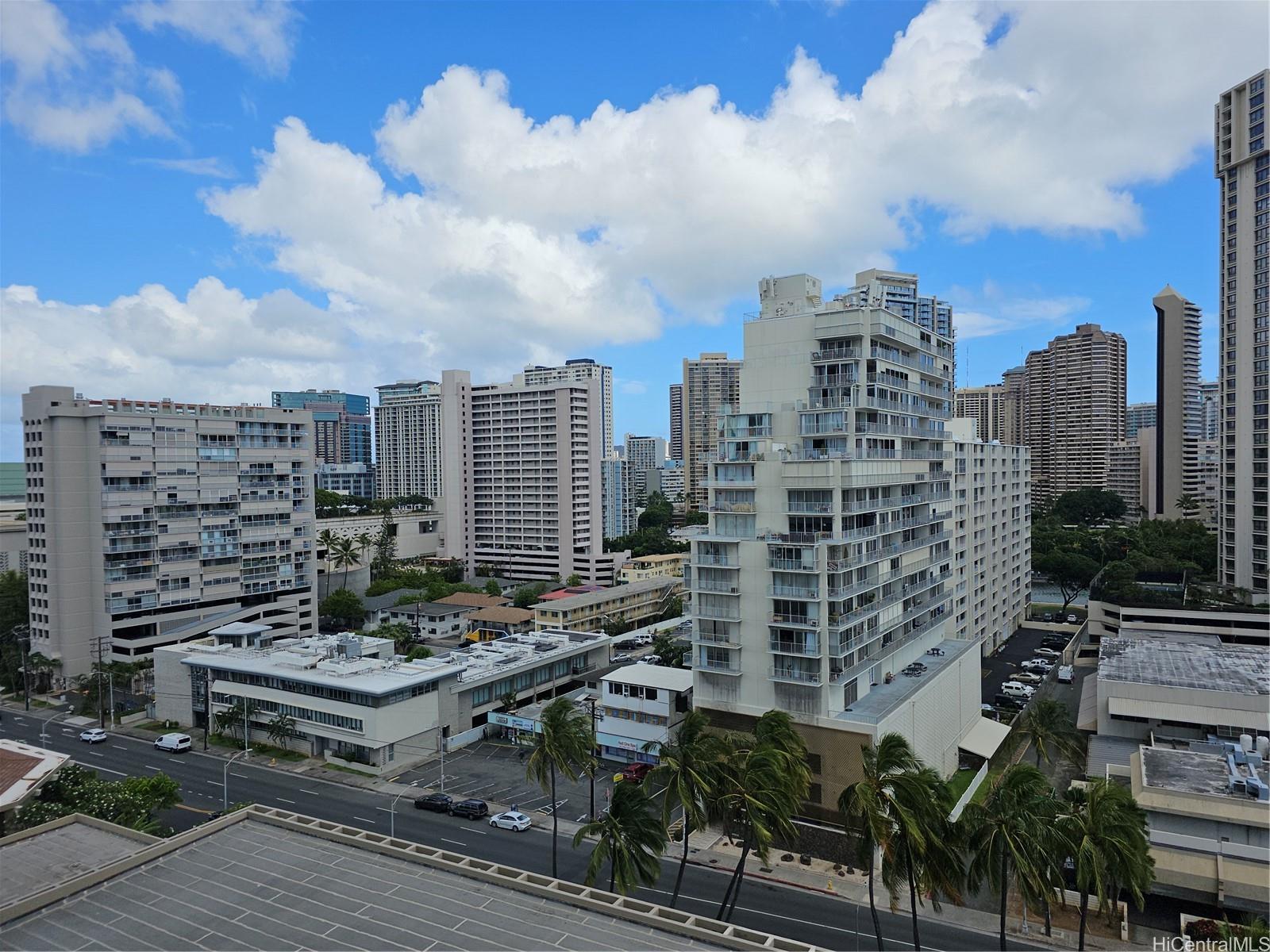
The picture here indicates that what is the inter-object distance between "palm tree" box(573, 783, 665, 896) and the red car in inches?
740

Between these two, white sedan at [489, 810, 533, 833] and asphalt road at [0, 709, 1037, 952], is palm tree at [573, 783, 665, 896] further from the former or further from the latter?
white sedan at [489, 810, 533, 833]

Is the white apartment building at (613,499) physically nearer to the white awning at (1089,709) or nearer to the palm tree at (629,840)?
the white awning at (1089,709)

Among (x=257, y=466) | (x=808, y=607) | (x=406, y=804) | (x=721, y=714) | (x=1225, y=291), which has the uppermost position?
(x=1225, y=291)

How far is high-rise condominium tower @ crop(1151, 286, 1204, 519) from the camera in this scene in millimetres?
151125

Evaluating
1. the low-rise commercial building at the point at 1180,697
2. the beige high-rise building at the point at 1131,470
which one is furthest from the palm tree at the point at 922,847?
the beige high-rise building at the point at 1131,470

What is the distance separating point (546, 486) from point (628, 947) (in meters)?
108

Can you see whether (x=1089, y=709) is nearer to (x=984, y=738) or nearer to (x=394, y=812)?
(x=984, y=738)

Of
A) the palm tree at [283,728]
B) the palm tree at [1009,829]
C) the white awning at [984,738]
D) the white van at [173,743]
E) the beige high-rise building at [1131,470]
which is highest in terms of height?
the beige high-rise building at [1131,470]

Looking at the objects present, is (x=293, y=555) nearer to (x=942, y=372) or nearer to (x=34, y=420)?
(x=34, y=420)

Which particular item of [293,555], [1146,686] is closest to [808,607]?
[1146,686]

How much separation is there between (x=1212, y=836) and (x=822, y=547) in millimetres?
21020

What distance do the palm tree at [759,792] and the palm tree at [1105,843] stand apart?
33.0 ft

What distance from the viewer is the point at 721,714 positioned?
4534cm

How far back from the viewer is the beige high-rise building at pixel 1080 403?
616ft
